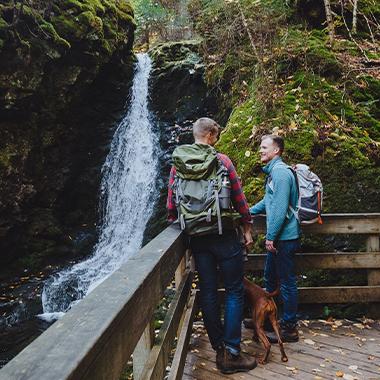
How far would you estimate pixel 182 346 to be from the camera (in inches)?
125

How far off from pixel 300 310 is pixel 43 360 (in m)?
4.45

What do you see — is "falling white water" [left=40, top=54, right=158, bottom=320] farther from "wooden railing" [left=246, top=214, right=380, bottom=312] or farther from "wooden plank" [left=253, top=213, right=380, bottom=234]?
"wooden plank" [left=253, top=213, right=380, bottom=234]

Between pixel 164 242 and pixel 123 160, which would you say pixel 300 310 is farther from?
pixel 123 160

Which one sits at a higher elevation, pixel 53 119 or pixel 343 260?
pixel 53 119

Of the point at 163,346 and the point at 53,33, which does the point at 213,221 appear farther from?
the point at 53,33

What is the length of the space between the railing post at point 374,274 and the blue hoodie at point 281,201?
124 cm

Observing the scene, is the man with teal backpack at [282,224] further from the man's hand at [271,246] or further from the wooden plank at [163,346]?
the wooden plank at [163,346]

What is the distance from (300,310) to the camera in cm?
494

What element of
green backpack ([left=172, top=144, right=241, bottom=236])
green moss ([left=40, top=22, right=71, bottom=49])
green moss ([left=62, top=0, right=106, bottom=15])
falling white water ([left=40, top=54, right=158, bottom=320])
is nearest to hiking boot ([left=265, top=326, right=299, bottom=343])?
green backpack ([left=172, top=144, right=241, bottom=236])

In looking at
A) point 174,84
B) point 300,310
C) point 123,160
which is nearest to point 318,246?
point 300,310

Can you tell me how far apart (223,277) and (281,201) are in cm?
95

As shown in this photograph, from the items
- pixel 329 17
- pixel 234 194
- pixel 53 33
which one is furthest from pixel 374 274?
pixel 53 33

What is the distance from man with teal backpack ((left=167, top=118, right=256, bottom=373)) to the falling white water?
240 inches

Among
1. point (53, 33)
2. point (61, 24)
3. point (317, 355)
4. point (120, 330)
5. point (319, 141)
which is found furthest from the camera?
point (61, 24)
